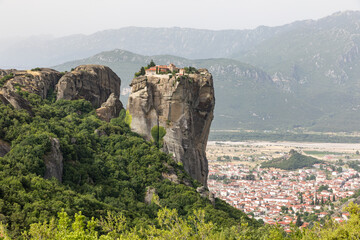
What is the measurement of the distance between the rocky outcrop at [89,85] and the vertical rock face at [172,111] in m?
12.1

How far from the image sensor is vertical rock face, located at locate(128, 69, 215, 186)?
6412cm

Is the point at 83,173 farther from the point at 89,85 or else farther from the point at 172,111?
the point at 89,85

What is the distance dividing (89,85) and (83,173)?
1163 inches

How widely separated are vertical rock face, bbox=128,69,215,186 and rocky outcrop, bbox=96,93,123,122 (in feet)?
17.9

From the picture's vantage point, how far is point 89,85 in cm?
7556

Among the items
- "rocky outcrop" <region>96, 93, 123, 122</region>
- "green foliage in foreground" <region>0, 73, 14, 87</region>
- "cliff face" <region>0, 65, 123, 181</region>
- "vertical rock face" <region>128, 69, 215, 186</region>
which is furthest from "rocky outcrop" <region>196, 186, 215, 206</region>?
"green foliage in foreground" <region>0, 73, 14, 87</region>

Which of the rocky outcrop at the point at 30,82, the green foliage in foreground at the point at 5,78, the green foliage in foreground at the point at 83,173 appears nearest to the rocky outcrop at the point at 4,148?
the green foliage in foreground at the point at 83,173

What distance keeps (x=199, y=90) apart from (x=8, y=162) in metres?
34.3

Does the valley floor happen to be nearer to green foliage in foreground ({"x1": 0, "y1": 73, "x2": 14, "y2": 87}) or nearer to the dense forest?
the dense forest

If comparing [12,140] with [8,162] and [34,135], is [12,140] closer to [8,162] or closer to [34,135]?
[34,135]

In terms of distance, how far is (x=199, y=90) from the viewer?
2685 inches

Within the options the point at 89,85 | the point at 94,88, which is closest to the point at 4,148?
the point at 89,85

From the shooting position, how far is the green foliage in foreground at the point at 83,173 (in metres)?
36.4

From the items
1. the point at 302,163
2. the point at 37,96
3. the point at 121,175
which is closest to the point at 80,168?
the point at 121,175
